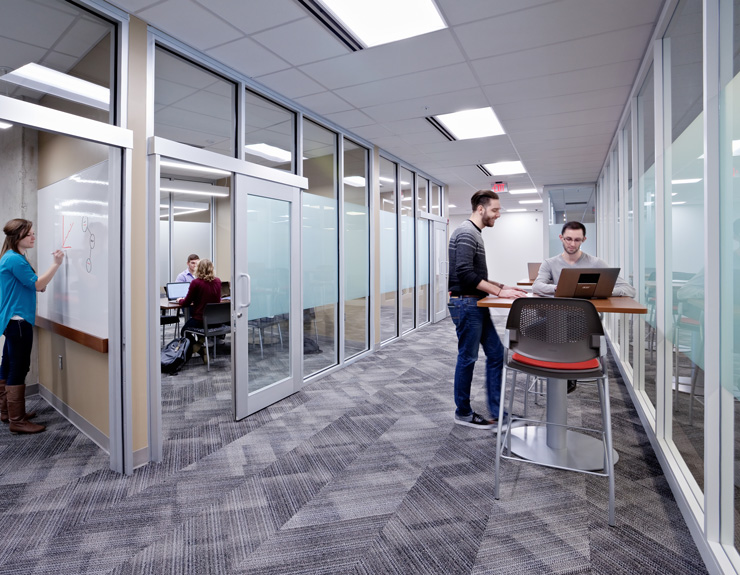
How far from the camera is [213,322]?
14.4 feet

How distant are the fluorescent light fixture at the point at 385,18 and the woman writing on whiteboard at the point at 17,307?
2.29 metres

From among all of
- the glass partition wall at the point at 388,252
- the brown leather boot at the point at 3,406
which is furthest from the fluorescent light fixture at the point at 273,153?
the brown leather boot at the point at 3,406

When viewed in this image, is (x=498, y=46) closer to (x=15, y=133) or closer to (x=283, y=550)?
(x=283, y=550)

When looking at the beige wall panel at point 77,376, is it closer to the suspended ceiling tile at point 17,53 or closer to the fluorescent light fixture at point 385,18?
the suspended ceiling tile at point 17,53

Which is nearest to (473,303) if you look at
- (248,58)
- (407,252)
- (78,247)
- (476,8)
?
(476,8)

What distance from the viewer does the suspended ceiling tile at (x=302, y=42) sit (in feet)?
8.12

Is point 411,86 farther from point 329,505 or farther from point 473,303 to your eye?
point 329,505

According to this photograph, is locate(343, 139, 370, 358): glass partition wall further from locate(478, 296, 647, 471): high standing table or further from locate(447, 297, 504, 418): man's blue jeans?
locate(478, 296, 647, 471): high standing table

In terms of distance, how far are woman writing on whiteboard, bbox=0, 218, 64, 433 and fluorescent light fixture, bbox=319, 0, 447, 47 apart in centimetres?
229

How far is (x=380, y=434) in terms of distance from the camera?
2723 millimetres

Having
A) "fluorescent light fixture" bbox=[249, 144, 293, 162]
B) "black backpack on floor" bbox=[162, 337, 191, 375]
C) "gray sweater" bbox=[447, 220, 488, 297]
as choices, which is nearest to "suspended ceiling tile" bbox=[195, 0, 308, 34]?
"fluorescent light fixture" bbox=[249, 144, 293, 162]

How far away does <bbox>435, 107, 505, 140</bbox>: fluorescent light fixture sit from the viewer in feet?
13.3

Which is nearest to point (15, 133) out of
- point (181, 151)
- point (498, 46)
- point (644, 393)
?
point (181, 151)

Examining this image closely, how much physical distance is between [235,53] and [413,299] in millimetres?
4342
